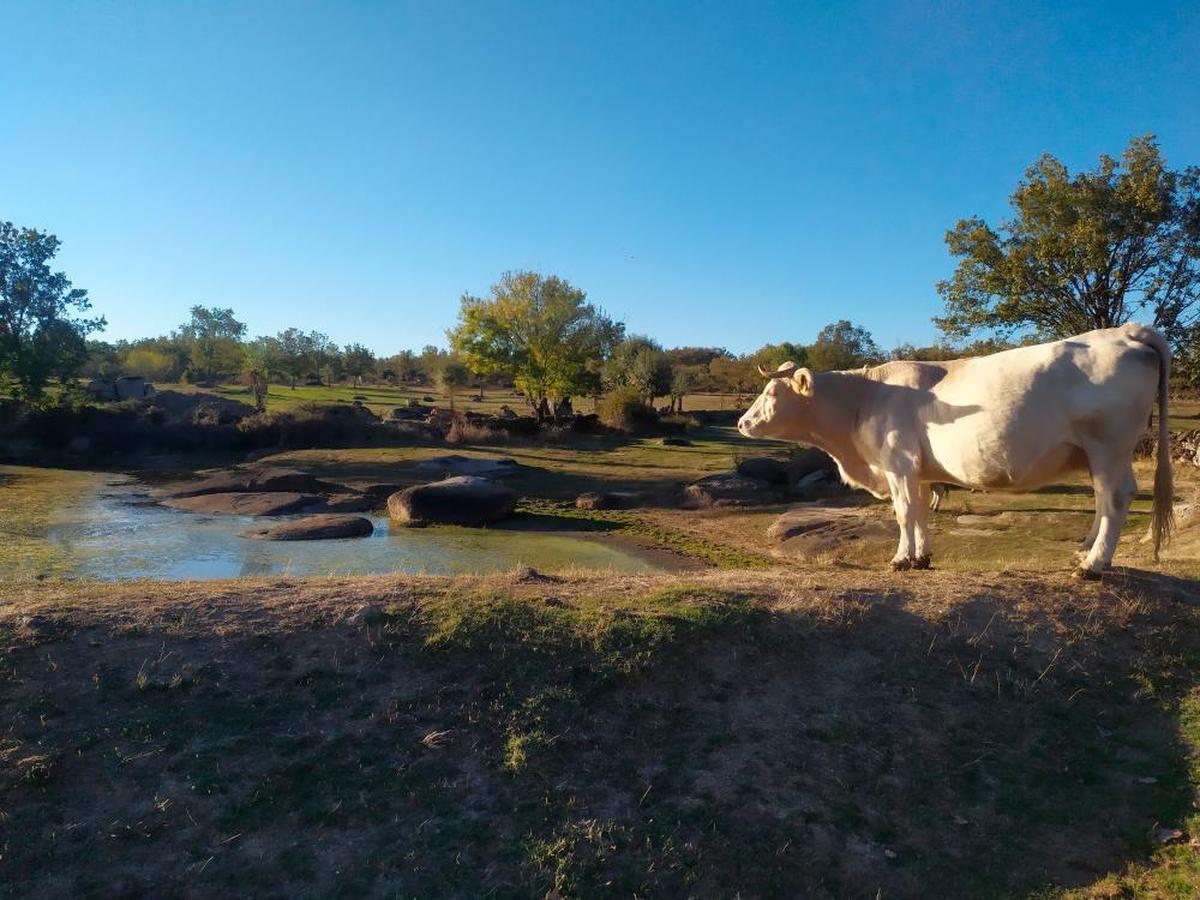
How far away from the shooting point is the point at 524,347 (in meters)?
48.2

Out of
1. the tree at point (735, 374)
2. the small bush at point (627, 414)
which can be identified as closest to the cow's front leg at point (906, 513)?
the small bush at point (627, 414)

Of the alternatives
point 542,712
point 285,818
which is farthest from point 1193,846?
point 285,818

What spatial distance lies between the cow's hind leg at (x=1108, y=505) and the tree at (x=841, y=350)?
33.9 metres

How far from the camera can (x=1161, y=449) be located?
778cm

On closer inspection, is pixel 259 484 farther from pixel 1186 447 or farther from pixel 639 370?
pixel 639 370

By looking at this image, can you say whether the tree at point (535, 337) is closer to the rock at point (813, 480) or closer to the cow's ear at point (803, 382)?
the rock at point (813, 480)

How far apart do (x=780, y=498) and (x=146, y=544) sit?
16980mm

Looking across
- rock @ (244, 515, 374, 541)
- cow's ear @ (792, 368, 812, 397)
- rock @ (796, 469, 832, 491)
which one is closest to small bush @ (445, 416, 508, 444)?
rock @ (796, 469, 832, 491)

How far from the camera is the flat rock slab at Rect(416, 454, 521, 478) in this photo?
99.1 feet

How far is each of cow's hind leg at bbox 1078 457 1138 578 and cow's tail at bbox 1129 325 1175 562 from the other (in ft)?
1.23

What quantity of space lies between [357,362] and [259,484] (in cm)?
7163

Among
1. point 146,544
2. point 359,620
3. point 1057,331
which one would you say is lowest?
point 146,544

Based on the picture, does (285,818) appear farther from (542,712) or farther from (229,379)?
(229,379)

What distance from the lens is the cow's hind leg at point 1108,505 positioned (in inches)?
295
